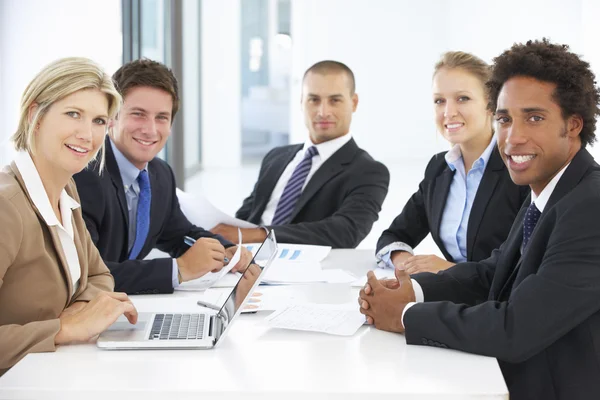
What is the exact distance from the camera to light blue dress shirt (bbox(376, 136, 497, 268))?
10.6 feet

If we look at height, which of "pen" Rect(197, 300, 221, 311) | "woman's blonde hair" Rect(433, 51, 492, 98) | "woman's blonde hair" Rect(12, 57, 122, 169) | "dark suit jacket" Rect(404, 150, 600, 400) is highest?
"woman's blonde hair" Rect(433, 51, 492, 98)

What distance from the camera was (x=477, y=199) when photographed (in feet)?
10.2

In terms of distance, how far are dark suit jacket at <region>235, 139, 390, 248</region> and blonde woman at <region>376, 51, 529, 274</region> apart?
0.38 meters

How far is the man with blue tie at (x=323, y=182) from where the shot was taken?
375 centimetres

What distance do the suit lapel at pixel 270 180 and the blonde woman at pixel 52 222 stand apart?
2.01 meters

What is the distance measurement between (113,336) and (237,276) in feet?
3.04

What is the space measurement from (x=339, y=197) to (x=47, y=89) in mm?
2135

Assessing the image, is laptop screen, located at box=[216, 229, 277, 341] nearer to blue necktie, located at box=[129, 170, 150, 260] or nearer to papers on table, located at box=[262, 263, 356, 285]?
papers on table, located at box=[262, 263, 356, 285]

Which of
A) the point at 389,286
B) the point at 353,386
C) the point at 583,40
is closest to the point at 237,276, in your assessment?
the point at 389,286

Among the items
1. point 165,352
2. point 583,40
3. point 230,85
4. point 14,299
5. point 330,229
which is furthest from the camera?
point 230,85

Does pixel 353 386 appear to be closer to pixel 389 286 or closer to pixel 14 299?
pixel 389 286

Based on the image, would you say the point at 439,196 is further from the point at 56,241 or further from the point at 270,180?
the point at 56,241

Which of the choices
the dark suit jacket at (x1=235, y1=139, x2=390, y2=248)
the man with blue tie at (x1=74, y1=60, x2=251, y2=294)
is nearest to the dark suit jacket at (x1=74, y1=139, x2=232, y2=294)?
the man with blue tie at (x1=74, y1=60, x2=251, y2=294)

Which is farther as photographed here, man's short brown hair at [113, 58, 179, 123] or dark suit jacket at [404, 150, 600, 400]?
man's short brown hair at [113, 58, 179, 123]
